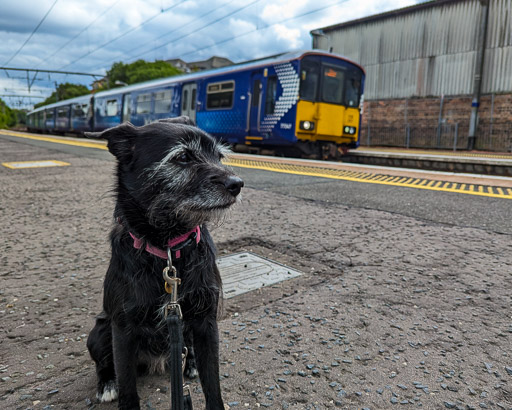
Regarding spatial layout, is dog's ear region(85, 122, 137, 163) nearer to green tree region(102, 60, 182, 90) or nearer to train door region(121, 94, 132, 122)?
train door region(121, 94, 132, 122)

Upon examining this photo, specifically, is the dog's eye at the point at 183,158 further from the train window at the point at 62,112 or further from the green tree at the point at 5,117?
the green tree at the point at 5,117

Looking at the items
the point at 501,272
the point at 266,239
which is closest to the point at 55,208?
the point at 266,239

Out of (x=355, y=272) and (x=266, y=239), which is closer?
(x=355, y=272)

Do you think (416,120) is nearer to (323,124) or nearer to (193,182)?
(323,124)

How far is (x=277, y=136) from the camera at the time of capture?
13375 millimetres

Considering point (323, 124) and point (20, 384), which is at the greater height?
point (323, 124)

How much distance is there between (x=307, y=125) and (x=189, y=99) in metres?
6.67

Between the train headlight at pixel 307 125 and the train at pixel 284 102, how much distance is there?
0.10 feet

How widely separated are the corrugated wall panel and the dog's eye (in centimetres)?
2326

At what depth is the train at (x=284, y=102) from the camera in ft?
41.6

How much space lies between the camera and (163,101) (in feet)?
62.1

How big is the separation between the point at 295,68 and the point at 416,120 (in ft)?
44.9

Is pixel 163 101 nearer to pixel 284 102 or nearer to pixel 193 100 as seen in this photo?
pixel 193 100

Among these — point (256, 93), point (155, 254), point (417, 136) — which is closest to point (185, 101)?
point (256, 93)
